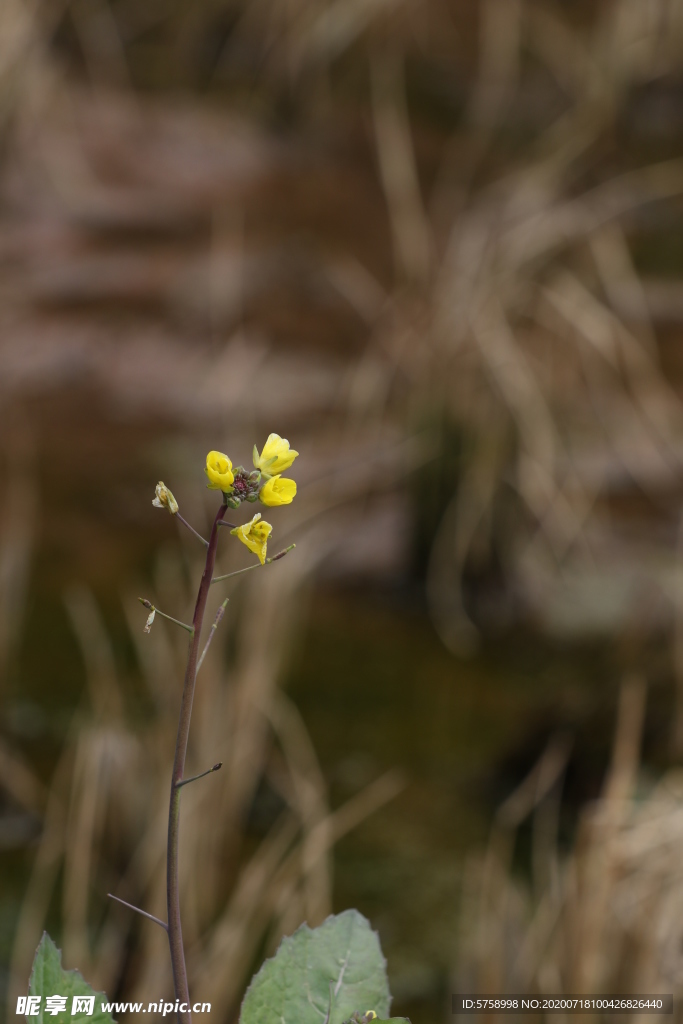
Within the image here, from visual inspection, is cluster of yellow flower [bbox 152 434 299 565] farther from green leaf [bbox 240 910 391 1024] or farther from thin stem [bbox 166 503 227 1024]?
green leaf [bbox 240 910 391 1024]

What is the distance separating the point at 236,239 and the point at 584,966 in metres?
1.60

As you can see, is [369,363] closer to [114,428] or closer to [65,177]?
[114,428]

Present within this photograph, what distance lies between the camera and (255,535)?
0.31m

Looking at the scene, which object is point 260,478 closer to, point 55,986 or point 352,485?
point 55,986

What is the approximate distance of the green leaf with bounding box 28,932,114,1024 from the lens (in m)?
0.33

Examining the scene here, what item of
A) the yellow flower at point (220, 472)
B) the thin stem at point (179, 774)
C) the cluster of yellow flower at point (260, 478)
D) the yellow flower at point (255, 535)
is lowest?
the thin stem at point (179, 774)

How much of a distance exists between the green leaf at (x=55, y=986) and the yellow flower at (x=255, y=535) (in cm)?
15

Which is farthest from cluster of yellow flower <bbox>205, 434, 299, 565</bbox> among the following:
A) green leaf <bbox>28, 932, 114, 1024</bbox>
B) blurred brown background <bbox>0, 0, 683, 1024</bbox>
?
blurred brown background <bbox>0, 0, 683, 1024</bbox>

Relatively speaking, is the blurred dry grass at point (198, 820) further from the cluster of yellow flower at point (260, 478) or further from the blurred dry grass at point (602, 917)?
the cluster of yellow flower at point (260, 478)

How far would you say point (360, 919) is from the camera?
0.38 metres

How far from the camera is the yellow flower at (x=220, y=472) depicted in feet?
0.96

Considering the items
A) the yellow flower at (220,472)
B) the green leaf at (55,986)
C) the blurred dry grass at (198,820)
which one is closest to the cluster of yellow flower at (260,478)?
the yellow flower at (220,472)

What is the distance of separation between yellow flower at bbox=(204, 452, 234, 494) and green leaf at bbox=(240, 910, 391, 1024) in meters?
0.18

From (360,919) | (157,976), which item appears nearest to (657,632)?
(157,976)
